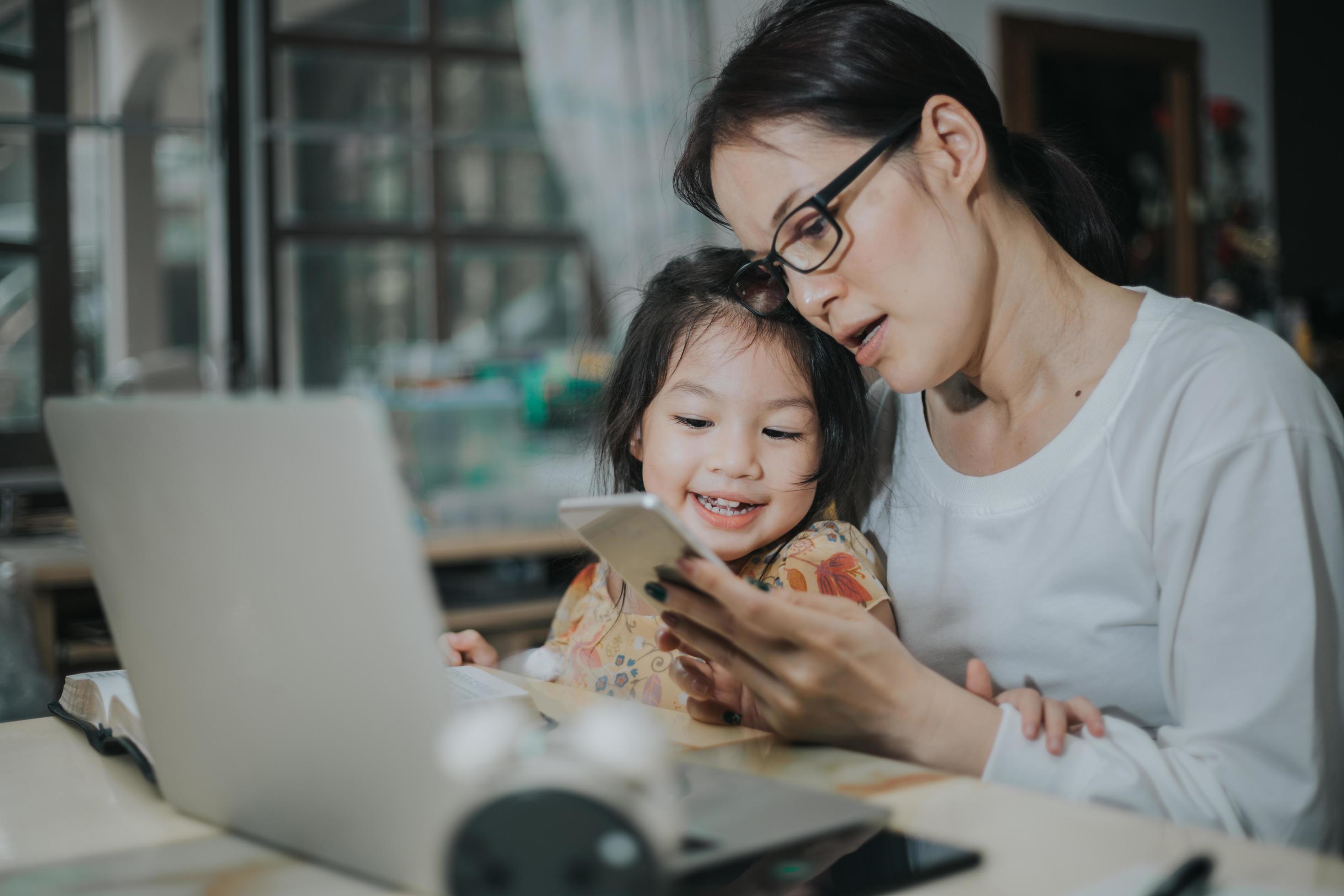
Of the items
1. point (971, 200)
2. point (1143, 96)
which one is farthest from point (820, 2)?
point (1143, 96)

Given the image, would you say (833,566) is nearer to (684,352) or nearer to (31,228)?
(684,352)

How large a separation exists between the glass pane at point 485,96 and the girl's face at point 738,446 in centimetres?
255

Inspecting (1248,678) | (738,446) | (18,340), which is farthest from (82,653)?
(1248,678)

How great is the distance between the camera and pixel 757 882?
0.61m

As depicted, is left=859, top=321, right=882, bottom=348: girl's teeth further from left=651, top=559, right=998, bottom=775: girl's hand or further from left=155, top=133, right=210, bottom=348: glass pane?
left=155, top=133, right=210, bottom=348: glass pane

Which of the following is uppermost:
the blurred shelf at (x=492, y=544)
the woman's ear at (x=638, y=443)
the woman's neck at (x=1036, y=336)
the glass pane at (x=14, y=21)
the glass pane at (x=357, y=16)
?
the glass pane at (x=357, y=16)

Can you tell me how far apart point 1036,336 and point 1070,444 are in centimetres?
14

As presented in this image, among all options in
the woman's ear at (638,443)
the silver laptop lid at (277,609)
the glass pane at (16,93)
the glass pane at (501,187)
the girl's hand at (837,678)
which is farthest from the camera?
the glass pane at (501,187)

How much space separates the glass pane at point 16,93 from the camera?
120 inches

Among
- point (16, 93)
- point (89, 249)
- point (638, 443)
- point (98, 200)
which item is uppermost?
point (16, 93)

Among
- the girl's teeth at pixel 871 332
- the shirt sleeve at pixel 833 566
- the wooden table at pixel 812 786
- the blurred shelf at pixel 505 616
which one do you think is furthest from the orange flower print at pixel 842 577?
the blurred shelf at pixel 505 616

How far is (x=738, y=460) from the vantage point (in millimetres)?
1342

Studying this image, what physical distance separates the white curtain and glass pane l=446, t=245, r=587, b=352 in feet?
0.72

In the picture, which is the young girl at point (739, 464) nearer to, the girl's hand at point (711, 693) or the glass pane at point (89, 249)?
the girl's hand at point (711, 693)
